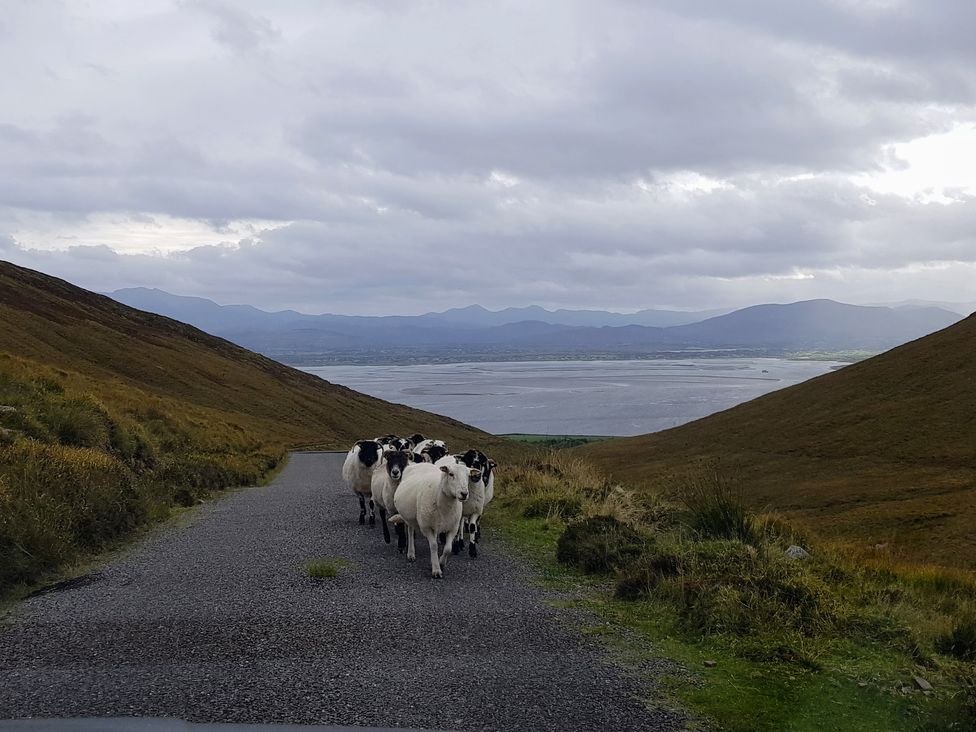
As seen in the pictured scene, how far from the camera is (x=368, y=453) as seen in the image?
15227 mm

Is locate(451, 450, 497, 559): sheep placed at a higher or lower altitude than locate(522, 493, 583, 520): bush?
higher

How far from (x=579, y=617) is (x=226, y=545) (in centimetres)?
631

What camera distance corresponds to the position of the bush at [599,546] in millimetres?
10516

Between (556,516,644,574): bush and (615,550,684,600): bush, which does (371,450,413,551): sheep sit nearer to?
(556,516,644,574): bush

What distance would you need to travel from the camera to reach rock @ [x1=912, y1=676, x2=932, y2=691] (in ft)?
21.3

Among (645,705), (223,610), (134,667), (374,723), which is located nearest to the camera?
(374,723)

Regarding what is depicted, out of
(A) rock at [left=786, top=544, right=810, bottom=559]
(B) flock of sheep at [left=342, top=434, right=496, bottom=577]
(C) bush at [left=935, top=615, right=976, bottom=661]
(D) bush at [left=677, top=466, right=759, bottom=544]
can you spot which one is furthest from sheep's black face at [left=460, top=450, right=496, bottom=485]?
(C) bush at [left=935, top=615, right=976, bottom=661]

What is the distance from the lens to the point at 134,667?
6.65m

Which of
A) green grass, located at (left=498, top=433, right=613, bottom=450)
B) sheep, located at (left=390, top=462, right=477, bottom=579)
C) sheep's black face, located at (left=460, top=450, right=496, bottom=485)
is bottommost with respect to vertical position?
green grass, located at (left=498, top=433, right=613, bottom=450)

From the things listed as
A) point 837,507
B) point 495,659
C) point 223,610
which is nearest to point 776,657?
point 495,659

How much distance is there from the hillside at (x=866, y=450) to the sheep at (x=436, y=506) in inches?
546

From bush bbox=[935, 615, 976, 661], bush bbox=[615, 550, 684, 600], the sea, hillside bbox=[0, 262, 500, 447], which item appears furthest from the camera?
the sea

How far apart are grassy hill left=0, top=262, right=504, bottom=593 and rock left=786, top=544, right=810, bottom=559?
9.74 metres

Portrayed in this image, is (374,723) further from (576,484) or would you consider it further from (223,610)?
(576,484)
